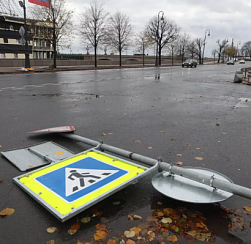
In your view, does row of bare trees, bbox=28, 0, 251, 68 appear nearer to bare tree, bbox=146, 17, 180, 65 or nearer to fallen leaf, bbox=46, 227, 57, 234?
bare tree, bbox=146, 17, 180, 65

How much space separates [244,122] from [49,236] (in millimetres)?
6157

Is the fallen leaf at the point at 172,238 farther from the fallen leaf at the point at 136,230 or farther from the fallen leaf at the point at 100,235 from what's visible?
the fallen leaf at the point at 100,235

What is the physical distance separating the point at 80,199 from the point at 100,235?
0.47 m

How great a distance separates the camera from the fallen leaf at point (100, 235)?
2.44 meters

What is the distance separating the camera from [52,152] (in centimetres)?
440

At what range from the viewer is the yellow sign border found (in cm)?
271

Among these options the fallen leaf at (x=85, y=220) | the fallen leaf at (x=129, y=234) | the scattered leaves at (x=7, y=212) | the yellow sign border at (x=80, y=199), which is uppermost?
the yellow sign border at (x=80, y=199)

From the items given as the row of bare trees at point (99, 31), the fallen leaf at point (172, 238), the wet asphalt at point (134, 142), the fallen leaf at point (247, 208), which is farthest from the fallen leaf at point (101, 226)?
the row of bare trees at point (99, 31)

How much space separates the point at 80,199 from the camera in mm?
2791

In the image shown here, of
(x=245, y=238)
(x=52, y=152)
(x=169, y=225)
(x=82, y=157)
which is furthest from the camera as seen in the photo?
(x=52, y=152)

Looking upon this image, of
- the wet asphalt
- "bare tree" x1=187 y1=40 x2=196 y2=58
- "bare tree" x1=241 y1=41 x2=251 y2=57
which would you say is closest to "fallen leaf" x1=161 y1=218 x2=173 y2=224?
the wet asphalt

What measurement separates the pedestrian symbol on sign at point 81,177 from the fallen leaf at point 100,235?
589 millimetres

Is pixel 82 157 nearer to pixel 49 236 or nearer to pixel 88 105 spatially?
pixel 49 236

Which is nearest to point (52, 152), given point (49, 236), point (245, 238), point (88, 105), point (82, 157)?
point (82, 157)
